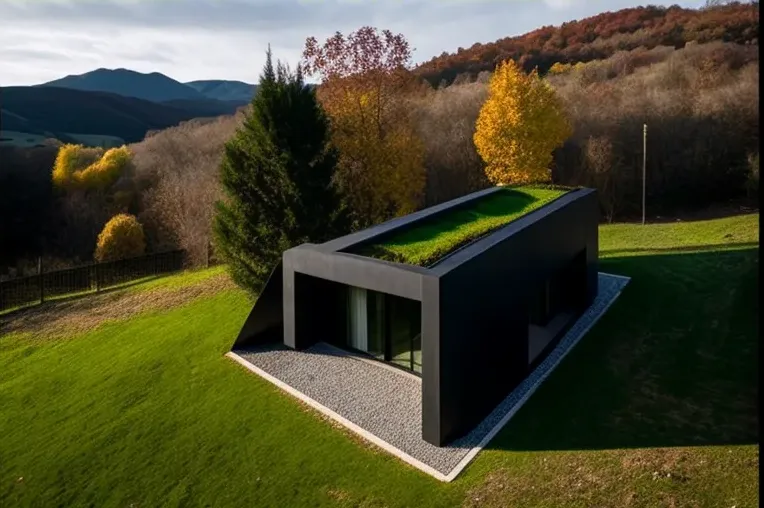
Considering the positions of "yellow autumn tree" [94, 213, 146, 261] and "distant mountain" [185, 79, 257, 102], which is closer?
"yellow autumn tree" [94, 213, 146, 261]

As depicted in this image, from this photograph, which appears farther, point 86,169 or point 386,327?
point 86,169

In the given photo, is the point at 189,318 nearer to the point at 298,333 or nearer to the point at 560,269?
the point at 298,333

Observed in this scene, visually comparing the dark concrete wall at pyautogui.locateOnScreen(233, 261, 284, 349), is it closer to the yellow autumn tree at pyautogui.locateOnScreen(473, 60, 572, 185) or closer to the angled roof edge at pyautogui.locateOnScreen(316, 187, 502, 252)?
the angled roof edge at pyautogui.locateOnScreen(316, 187, 502, 252)

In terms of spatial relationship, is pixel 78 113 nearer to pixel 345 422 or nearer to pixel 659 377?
pixel 345 422

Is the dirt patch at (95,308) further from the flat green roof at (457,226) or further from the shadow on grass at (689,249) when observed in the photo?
the shadow on grass at (689,249)

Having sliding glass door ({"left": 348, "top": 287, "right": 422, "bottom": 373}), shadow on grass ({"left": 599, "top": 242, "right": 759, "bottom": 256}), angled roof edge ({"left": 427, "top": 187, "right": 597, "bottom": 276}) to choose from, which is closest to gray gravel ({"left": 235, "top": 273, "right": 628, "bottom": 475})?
sliding glass door ({"left": 348, "top": 287, "right": 422, "bottom": 373})

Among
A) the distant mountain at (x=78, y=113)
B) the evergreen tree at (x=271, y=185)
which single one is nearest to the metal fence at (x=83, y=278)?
the evergreen tree at (x=271, y=185)

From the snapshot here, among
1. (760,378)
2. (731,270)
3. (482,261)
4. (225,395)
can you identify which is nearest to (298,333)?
(225,395)

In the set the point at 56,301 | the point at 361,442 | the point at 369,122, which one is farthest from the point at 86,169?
the point at 361,442
